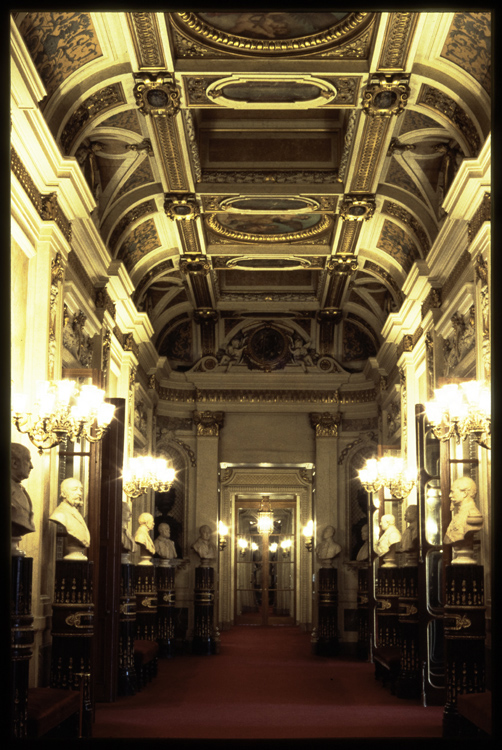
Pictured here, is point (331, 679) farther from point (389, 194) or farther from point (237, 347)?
point (237, 347)

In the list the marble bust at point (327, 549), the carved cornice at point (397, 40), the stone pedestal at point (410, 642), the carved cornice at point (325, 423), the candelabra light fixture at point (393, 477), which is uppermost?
the carved cornice at point (397, 40)

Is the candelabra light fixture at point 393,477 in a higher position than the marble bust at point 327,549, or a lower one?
higher

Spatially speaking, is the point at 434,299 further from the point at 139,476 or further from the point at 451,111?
the point at 139,476

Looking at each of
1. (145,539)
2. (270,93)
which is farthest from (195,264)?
(270,93)

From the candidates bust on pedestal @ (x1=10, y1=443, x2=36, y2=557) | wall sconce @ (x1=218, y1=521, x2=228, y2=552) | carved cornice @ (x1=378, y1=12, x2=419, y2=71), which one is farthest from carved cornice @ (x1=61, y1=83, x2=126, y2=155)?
wall sconce @ (x1=218, y1=521, x2=228, y2=552)

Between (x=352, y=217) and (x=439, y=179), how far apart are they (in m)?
1.72

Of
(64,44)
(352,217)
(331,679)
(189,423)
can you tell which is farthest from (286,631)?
(64,44)

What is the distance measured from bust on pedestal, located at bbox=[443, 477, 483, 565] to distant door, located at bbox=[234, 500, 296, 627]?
1305cm

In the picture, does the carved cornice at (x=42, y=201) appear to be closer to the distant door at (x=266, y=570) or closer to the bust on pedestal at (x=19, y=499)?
the bust on pedestal at (x=19, y=499)

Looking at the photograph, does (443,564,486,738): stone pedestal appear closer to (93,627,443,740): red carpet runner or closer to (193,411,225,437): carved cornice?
(93,627,443,740): red carpet runner

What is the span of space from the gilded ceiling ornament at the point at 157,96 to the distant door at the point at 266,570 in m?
13.0

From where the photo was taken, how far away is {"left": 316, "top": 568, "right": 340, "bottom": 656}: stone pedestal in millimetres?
17359

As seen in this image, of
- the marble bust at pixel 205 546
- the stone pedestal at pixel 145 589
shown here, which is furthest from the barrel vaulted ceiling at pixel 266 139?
the stone pedestal at pixel 145 589

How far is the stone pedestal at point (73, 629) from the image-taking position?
7.86m
